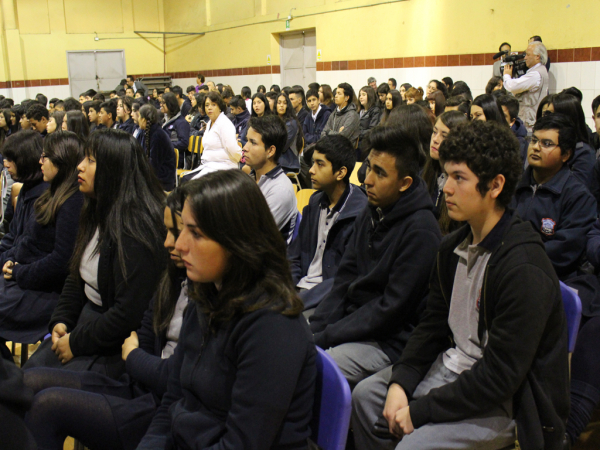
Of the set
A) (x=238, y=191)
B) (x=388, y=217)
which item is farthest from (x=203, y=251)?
(x=388, y=217)

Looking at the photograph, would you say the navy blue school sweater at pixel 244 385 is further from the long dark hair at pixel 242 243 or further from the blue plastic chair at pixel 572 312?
the blue plastic chair at pixel 572 312

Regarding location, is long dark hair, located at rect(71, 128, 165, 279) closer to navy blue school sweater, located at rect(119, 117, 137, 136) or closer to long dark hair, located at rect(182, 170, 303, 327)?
long dark hair, located at rect(182, 170, 303, 327)

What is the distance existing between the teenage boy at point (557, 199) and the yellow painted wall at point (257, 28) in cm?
484

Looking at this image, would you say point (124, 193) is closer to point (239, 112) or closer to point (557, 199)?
point (557, 199)

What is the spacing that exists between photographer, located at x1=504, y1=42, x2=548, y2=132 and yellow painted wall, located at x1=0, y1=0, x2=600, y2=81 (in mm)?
654

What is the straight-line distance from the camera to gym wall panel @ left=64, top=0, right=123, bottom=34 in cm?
1507

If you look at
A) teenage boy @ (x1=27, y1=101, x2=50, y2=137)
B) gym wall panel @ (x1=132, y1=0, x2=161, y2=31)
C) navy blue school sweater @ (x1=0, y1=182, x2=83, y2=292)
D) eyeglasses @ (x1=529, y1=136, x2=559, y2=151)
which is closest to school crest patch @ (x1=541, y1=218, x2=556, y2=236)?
eyeglasses @ (x1=529, y1=136, x2=559, y2=151)

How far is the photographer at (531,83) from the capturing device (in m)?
6.14

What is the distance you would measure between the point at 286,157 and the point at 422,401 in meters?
4.19

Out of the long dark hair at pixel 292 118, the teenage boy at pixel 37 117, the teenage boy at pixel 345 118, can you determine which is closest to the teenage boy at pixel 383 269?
the long dark hair at pixel 292 118

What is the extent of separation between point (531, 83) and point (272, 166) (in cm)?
421

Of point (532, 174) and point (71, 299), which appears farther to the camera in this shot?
point (532, 174)

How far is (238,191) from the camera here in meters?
1.27

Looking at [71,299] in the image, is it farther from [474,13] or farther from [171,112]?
[474,13]
